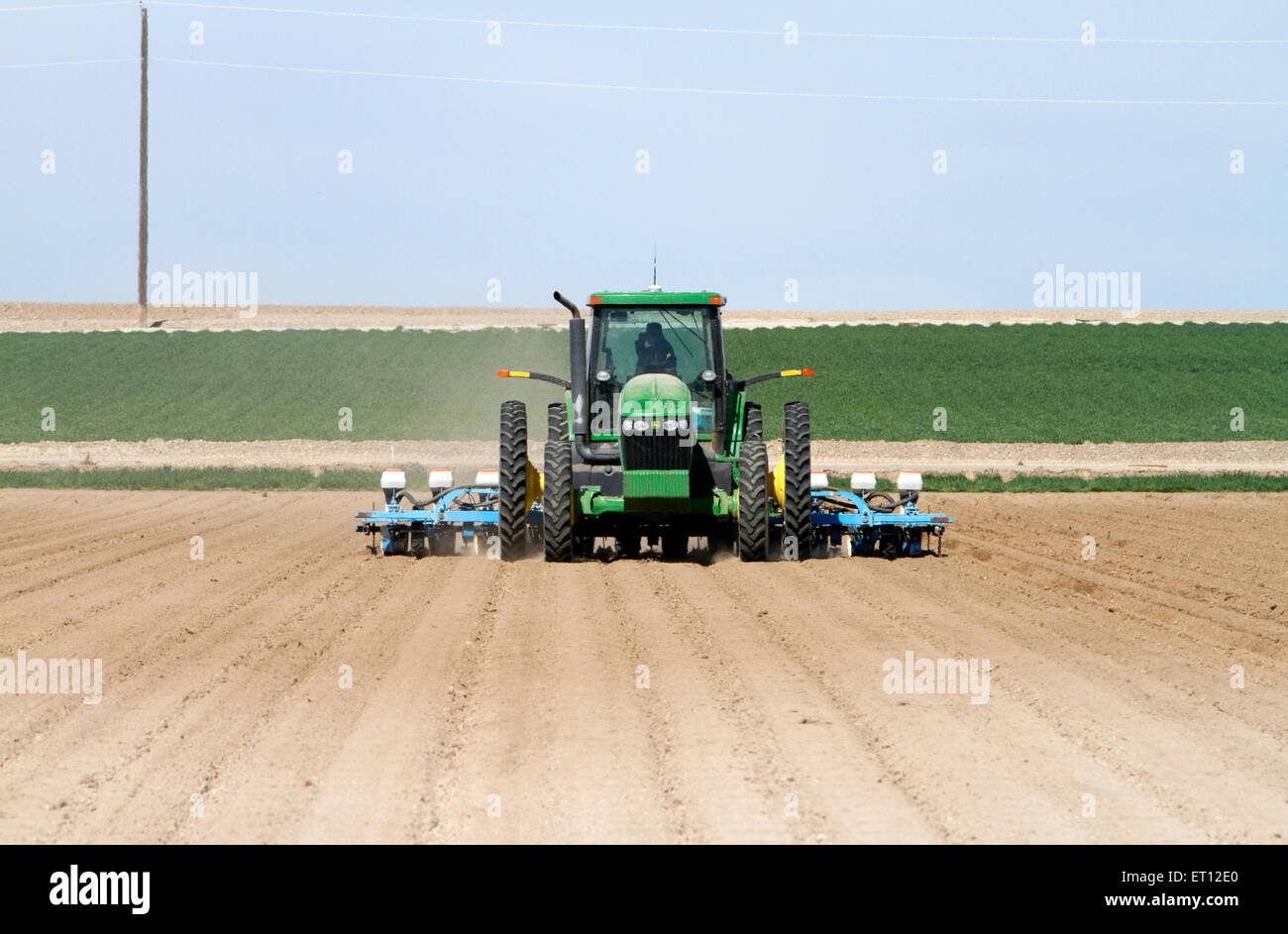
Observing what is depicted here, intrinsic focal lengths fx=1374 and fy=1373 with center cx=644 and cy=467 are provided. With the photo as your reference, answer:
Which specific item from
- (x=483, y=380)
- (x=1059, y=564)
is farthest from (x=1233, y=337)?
(x=1059, y=564)

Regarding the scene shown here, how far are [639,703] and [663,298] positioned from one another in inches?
255

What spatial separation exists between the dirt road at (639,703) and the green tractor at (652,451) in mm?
492

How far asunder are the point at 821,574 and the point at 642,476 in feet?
5.90

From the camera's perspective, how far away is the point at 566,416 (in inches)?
531

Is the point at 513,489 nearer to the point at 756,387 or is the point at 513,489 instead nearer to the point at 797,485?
the point at 797,485

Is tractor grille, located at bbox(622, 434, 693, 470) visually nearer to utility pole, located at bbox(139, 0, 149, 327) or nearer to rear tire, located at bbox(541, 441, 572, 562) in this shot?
rear tire, located at bbox(541, 441, 572, 562)

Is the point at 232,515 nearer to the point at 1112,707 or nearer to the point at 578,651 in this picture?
the point at 578,651

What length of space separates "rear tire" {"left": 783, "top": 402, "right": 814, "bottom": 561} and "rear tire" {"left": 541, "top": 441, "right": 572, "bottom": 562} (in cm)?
198

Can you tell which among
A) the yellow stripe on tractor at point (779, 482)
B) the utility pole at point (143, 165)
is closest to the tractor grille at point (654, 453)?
the yellow stripe on tractor at point (779, 482)

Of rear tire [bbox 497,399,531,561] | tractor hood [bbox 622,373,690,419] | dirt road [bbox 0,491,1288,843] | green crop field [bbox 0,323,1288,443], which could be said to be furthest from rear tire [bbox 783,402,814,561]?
green crop field [bbox 0,323,1288,443]

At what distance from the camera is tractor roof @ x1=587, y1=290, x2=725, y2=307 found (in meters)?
12.8

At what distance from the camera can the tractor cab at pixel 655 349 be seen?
1282 cm
